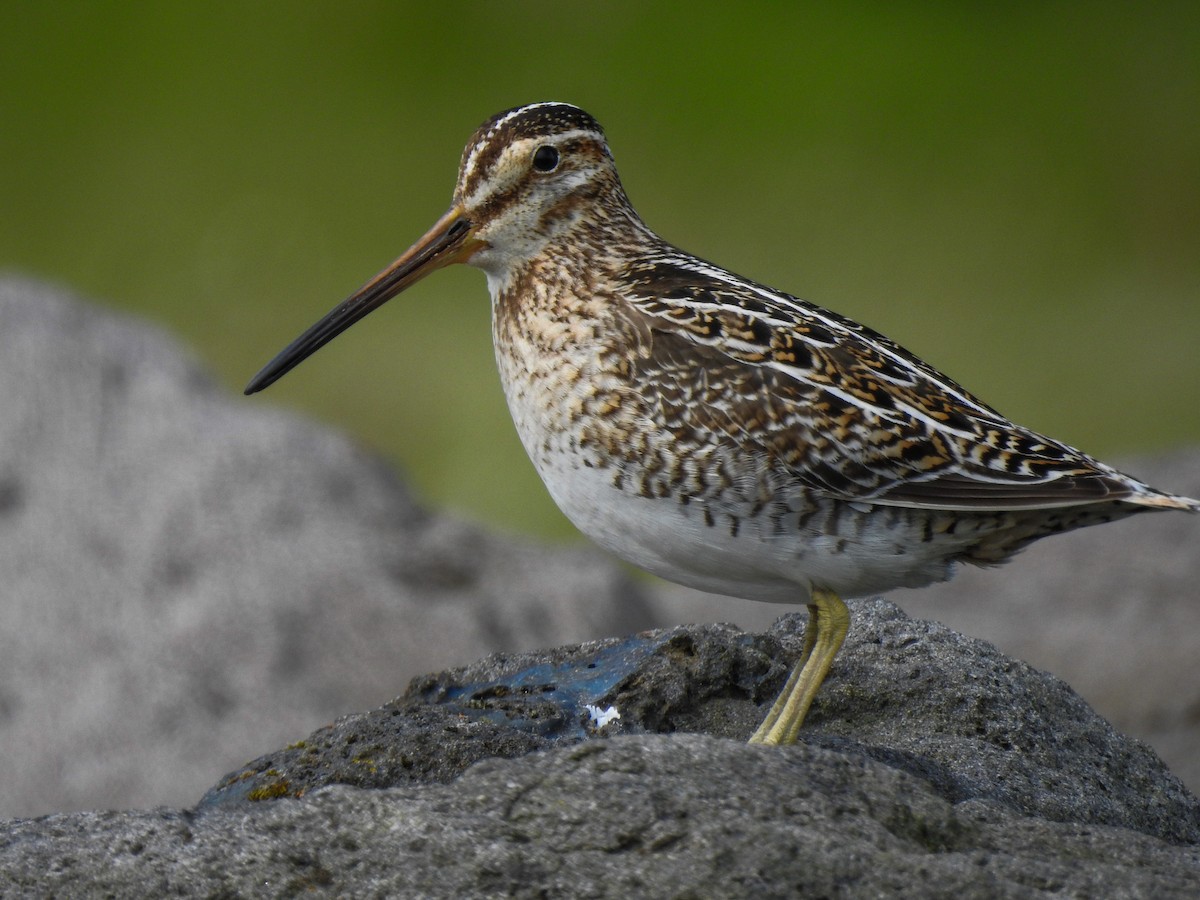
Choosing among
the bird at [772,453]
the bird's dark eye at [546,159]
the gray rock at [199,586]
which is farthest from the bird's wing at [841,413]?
the gray rock at [199,586]

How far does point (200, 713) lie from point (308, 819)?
3.36m

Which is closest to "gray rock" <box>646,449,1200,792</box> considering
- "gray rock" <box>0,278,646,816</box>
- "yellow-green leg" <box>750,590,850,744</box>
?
"gray rock" <box>0,278,646,816</box>

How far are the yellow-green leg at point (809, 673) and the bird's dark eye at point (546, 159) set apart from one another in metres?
1.27

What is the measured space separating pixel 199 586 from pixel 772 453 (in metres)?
3.28

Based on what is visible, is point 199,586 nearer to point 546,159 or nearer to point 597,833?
point 546,159

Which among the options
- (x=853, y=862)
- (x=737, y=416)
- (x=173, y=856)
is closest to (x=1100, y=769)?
(x=737, y=416)

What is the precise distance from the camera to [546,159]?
435cm

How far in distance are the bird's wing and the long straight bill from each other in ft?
1.67

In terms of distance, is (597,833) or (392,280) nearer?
(597,833)

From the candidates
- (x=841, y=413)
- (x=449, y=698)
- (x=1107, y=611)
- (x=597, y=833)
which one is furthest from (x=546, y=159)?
(x=1107, y=611)

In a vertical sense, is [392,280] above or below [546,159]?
below

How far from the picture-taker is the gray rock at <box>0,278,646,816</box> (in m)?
6.17

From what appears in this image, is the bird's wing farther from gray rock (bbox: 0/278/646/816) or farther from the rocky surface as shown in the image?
gray rock (bbox: 0/278/646/816)

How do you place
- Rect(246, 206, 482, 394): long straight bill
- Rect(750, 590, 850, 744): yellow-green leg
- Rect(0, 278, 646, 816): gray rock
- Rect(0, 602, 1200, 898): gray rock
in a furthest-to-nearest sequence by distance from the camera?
Rect(0, 278, 646, 816): gray rock → Rect(246, 206, 482, 394): long straight bill → Rect(750, 590, 850, 744): yellow-green leg → Rect(0, 602, 1200, 898): gray rock
